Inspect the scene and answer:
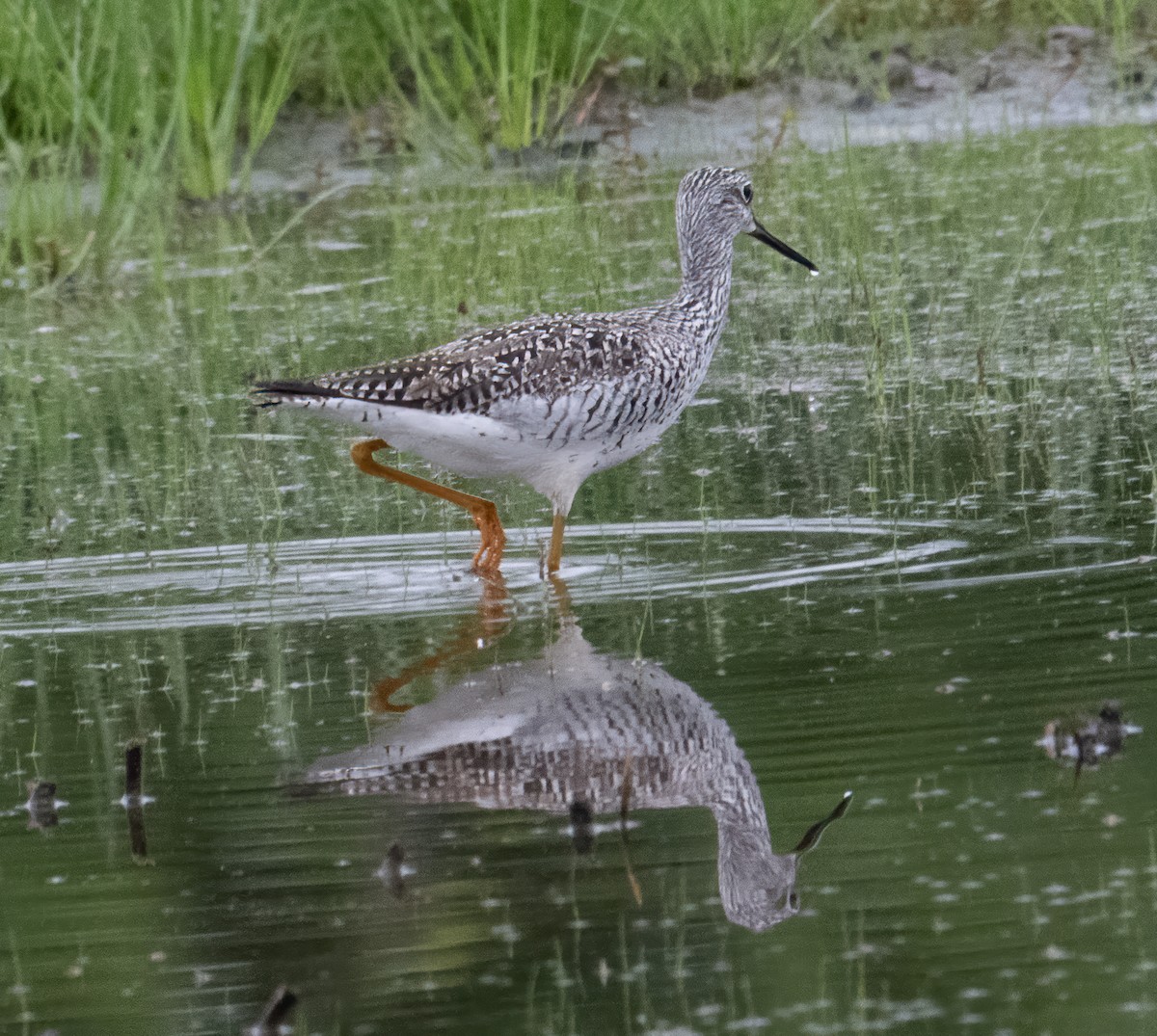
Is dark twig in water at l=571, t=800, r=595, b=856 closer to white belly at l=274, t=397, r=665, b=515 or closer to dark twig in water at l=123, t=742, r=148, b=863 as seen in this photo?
dark twig in water at l=123, t=742, r=148, b=863

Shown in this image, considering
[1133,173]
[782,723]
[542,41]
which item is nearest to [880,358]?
[782,723]

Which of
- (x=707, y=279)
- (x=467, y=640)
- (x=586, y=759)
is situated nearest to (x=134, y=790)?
(x=586, y=759)

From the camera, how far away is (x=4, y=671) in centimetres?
561

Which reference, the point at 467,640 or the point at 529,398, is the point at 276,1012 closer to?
the point at 467,640

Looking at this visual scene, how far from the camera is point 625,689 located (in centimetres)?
500

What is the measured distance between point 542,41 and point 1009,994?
11654 millimetres

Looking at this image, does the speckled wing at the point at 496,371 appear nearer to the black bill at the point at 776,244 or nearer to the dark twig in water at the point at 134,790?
the black bill at the point at 776,244

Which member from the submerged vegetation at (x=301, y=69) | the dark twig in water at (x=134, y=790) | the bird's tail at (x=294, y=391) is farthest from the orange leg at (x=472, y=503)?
the submerged vegetation at (x=301, y=69)

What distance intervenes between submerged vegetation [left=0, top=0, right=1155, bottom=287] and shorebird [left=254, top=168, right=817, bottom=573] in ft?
16.1

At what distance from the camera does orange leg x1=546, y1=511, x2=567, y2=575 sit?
21.2ft

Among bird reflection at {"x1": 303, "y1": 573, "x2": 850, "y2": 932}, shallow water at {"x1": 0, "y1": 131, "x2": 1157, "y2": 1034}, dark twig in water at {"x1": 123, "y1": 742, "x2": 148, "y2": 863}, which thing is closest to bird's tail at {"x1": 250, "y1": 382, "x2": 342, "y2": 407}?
shallow water at {"x1": 0, "y1": 131, "x2": 1157, "y2": 1034}

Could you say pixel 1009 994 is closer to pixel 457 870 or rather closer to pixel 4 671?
pixel 457 870

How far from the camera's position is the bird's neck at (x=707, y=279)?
23.6 feet

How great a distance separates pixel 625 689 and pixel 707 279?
259 centimetres
